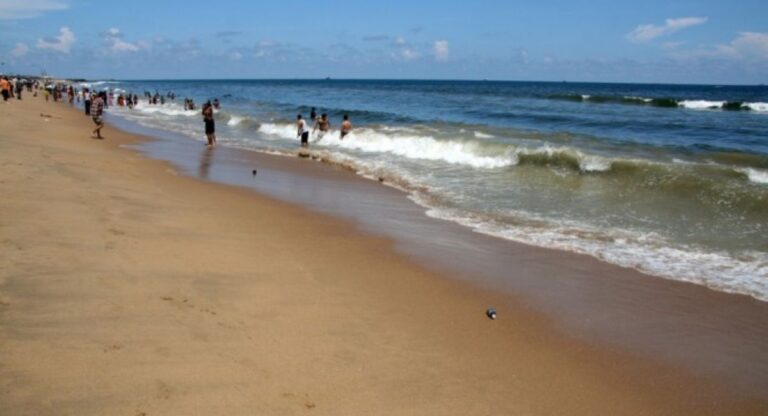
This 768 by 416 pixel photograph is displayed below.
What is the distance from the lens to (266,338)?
483cm

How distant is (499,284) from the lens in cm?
710

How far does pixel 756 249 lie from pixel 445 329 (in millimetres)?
6167

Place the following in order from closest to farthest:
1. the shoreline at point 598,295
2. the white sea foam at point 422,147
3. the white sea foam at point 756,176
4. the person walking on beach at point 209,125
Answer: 1. the shoreline at point 598,295
2. the white sea foam at point 756,176
3. the white sea foam at point 422,147
4. the person walking on beach at point 209,125

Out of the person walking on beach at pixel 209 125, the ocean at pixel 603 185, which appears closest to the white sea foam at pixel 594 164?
the ocean at pixel 603 185

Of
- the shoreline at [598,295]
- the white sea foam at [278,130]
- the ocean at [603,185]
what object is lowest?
the shoreline at [598,295]

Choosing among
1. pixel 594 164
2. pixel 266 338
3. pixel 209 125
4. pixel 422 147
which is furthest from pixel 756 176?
pixel 209 125

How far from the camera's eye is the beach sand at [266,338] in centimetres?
384

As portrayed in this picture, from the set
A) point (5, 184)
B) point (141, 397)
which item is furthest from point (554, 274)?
point (5, 184)

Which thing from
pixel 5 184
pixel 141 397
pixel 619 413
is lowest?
pixel 619 413

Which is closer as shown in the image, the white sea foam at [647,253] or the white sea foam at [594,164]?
the white sea foam at [647,253]

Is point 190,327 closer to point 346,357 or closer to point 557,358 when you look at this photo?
point 346,357

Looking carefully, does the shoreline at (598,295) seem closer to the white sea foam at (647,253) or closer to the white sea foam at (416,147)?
the white sea foam at (647,253)

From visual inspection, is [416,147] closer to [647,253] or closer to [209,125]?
[209,125]

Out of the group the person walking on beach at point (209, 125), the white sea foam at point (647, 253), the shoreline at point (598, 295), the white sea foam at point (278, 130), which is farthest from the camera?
the white sea foam at point (278, 130)
